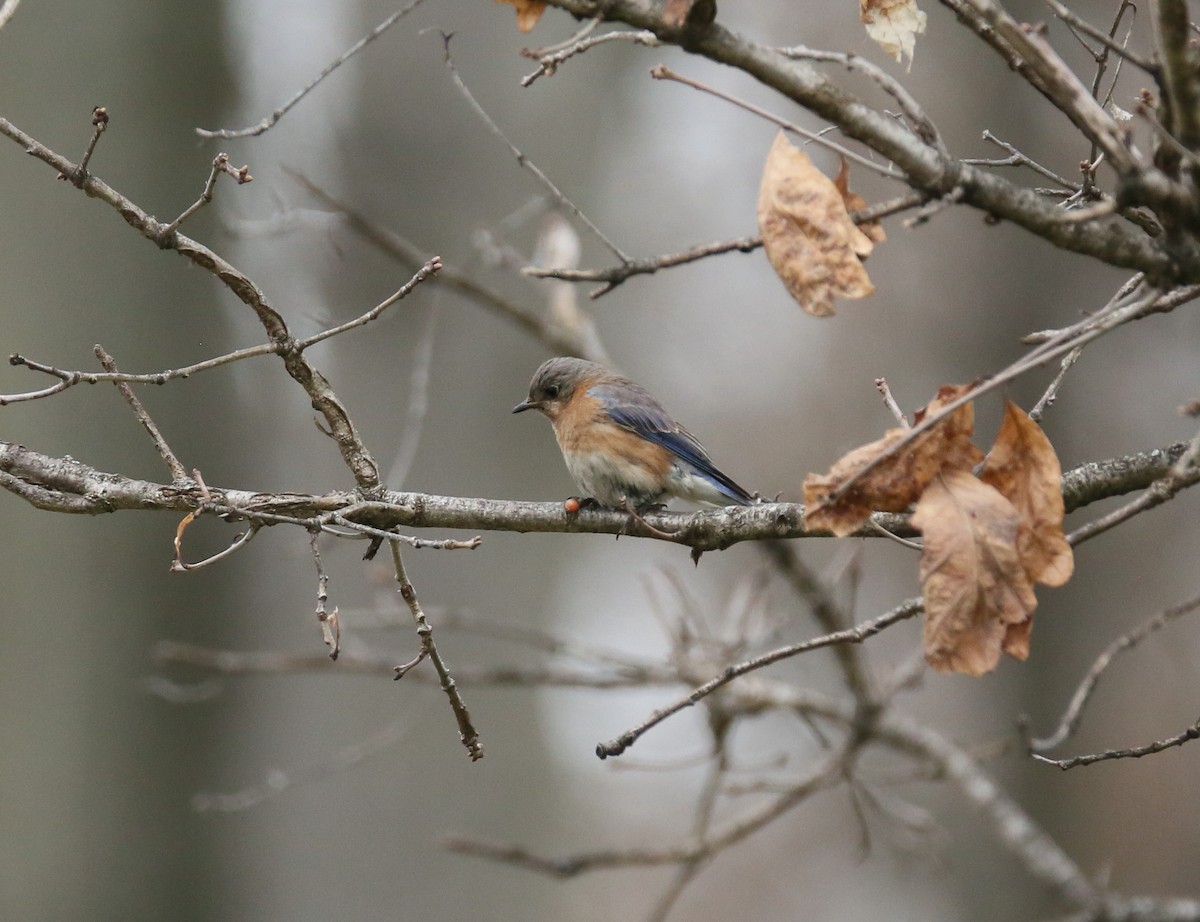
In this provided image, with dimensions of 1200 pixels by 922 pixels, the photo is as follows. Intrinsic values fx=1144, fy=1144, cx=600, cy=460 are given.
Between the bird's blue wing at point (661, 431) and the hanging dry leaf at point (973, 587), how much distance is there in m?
2.31

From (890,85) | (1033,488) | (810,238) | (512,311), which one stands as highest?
(512,311)

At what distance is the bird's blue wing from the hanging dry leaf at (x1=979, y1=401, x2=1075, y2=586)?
86.1 inches

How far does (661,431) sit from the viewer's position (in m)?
4.59

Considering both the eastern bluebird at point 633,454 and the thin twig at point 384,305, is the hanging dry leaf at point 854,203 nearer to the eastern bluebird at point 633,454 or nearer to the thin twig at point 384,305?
the thin twig at point 384,305

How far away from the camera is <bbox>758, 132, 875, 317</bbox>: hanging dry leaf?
2135mm

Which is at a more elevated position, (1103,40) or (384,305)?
(384,305)

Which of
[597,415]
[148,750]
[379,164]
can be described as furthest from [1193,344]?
[148,750]

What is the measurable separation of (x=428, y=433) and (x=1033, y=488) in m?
6.93

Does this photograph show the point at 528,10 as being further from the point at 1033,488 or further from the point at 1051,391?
the point at 1051,391

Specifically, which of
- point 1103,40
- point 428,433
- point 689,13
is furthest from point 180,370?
point 428,433

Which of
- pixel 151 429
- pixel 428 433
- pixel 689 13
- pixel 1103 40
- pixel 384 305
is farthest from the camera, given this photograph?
pixel 428 433

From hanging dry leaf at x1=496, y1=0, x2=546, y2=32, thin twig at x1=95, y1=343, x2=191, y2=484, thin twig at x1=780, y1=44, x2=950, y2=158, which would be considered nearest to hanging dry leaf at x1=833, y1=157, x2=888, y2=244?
thin twig at x1=780, y1=44, x2=950, y2=158

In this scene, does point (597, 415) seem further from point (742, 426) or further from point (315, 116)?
point (742, 426)

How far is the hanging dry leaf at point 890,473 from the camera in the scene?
214 cm
